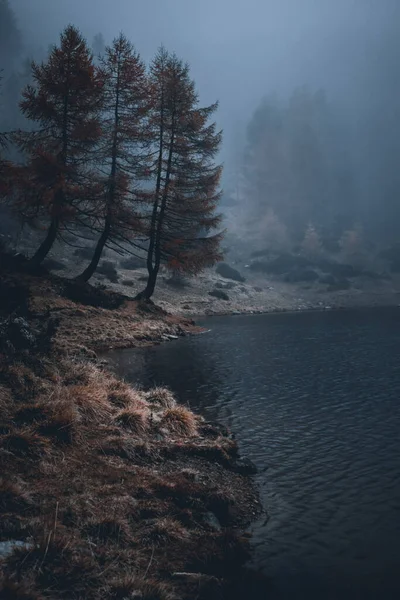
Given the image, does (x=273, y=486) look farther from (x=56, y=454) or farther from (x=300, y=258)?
(x=300, y=258)

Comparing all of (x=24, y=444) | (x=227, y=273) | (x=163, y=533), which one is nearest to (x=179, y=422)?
(x=24, y=444)

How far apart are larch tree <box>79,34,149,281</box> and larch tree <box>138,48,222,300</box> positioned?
72.9 inches

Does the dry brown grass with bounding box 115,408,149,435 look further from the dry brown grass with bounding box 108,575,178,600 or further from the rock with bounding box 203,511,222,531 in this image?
the dry brown grass with bounding box 108,575,178,600

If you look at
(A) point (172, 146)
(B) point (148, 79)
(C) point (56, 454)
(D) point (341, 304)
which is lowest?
(C) point (56, 454)

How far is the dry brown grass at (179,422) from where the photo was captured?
9.97 meters

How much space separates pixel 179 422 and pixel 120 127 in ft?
85.9

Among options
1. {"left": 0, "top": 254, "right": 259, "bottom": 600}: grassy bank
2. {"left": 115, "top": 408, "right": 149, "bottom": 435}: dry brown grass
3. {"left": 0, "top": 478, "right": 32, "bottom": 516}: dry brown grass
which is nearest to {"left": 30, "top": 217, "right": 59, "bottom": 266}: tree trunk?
{"left": 0, "top": 254, "right": 259, "bottom": 600}: grassy bank

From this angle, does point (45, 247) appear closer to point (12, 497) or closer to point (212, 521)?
point (12, 497)

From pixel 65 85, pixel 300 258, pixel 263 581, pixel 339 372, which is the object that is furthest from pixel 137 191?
pixel 300 258

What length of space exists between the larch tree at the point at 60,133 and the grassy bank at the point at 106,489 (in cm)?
1546

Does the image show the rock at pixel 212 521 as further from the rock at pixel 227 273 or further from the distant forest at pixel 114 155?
the rock at pixel 227 273

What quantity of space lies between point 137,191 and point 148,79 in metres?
8.96

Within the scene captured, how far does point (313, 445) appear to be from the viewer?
988 cm

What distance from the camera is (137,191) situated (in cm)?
3198
